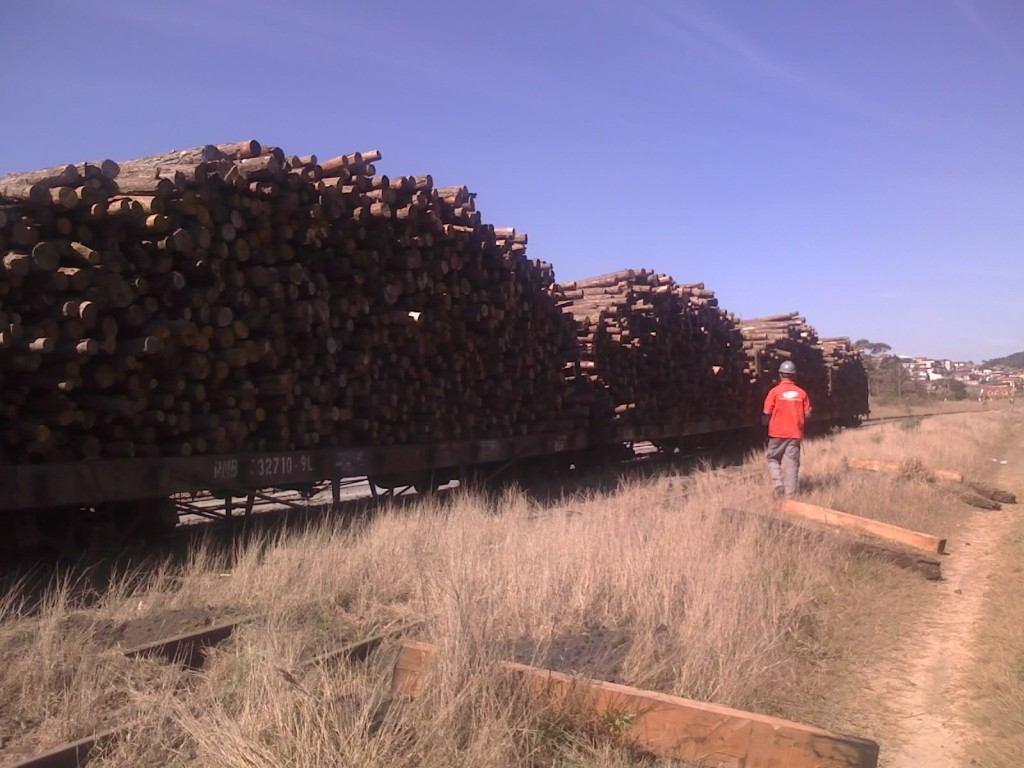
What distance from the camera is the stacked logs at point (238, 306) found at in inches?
300

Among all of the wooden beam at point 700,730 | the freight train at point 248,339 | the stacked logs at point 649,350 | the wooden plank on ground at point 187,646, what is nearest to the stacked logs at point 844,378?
the stacked logs at point 649,350

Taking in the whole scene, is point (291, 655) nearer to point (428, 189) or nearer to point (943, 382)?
point (428, 189)

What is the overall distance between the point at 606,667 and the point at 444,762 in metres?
1.42

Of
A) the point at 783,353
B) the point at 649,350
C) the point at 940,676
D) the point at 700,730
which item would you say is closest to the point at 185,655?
the point at 700,730

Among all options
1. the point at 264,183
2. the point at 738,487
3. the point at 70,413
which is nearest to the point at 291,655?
the point at 70,413

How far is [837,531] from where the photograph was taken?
9398 mm

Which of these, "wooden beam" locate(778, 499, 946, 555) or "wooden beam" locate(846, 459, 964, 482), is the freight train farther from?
"wooden beam" locate(846, 459, 964, 482)

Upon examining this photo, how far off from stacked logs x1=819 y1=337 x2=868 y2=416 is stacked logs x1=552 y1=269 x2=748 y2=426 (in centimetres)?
1152

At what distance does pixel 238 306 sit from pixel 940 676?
6.70m

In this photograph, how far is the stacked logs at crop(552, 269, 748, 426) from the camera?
17188mm

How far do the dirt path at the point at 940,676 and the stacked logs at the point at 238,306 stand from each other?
6085 millimetres

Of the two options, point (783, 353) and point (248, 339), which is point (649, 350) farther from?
point (248, 339)

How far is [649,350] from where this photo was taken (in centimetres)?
1934

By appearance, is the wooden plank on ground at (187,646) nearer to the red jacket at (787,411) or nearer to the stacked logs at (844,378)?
the red jacket at (787,411)
